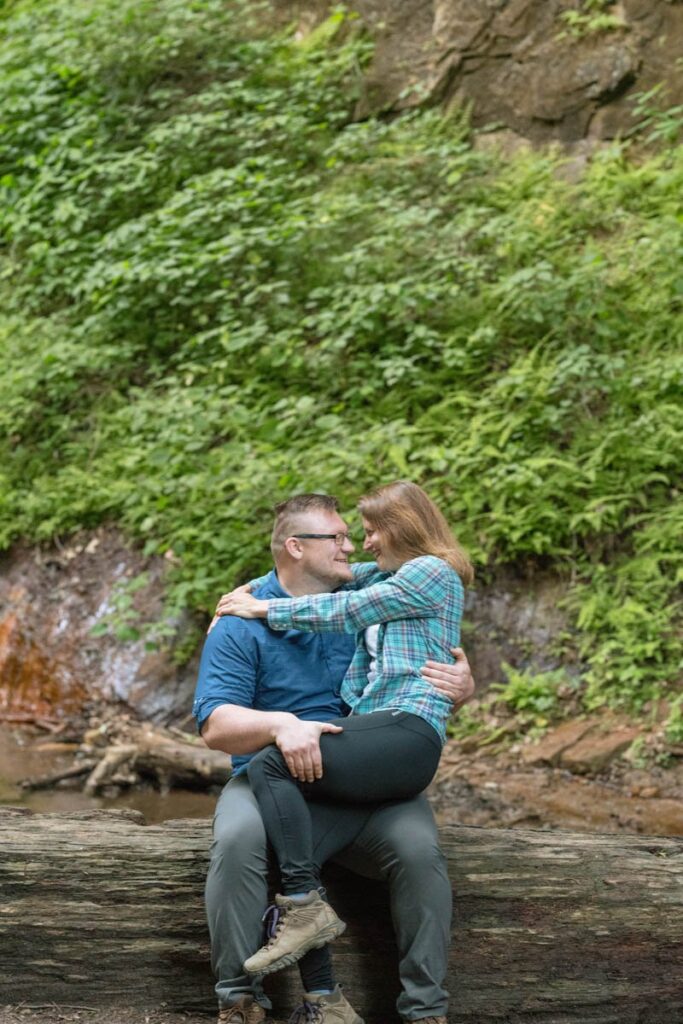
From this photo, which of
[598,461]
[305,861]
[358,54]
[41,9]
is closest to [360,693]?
[305,861]

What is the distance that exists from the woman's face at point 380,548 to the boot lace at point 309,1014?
1544 mm

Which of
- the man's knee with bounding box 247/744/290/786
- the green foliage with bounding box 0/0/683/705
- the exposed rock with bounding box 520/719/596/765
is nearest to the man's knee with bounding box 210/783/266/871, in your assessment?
the man's knee with bounding box 247/744/290/786

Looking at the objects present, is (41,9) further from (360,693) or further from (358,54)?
(360,693)

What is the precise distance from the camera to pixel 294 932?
11.3 ft

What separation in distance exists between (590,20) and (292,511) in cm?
1096

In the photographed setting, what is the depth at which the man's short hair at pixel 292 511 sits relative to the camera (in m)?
4.14

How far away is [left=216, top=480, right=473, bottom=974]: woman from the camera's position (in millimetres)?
3557

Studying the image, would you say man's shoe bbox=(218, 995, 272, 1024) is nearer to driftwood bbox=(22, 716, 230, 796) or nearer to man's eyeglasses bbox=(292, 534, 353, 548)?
man's eyeglasses bbox=(292, 534, 353, 548)

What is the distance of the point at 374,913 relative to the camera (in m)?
3.95

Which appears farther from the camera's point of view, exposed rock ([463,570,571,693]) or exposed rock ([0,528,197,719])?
exposed rock ([0,528,197,719])

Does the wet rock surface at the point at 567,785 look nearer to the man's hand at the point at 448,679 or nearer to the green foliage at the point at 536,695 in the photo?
the green foliage at the point at 536,695

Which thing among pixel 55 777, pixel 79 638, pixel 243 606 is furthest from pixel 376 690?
pixel 79 638

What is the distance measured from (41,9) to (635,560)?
37.5ft

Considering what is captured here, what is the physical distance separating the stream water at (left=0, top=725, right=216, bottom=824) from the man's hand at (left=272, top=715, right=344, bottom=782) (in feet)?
12.7
